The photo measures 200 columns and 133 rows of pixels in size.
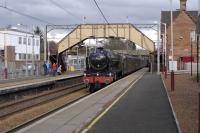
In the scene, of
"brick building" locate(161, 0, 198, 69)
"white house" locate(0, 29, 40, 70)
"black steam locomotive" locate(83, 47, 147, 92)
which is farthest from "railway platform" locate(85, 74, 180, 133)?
"brick building" locate(161, 0, 198, 69)

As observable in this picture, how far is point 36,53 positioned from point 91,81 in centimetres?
6510

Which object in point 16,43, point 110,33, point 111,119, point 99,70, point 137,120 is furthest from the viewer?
point 16,43

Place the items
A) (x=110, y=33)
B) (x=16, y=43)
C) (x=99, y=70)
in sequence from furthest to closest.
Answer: (x=16, y=43) < (x=110, y=33) < (x=99, y=70)

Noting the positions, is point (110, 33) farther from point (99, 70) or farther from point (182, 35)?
point (99, 70)

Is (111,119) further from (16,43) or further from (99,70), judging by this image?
(16,43)

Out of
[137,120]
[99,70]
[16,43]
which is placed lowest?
[137,120]

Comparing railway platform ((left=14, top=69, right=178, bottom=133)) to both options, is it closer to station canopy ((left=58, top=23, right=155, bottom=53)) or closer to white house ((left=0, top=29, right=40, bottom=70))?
station canopy ((left=58, top=23, right=155, bottom=53))

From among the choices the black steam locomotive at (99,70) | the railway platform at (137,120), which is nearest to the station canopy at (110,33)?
the black steam locomotive at (99,70)

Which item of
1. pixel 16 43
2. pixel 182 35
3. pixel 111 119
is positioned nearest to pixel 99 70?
pixel 111 119

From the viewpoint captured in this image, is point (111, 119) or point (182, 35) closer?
point (111, 119)

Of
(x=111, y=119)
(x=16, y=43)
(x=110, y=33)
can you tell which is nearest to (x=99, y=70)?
(x=111, y=119)

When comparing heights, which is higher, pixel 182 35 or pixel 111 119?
pixel 182 35

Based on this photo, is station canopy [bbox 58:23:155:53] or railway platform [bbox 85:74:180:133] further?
station canopy [bbox 58:23:155:53]

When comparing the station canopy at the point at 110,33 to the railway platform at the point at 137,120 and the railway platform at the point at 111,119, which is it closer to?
the railway platform at the point at 111,119
